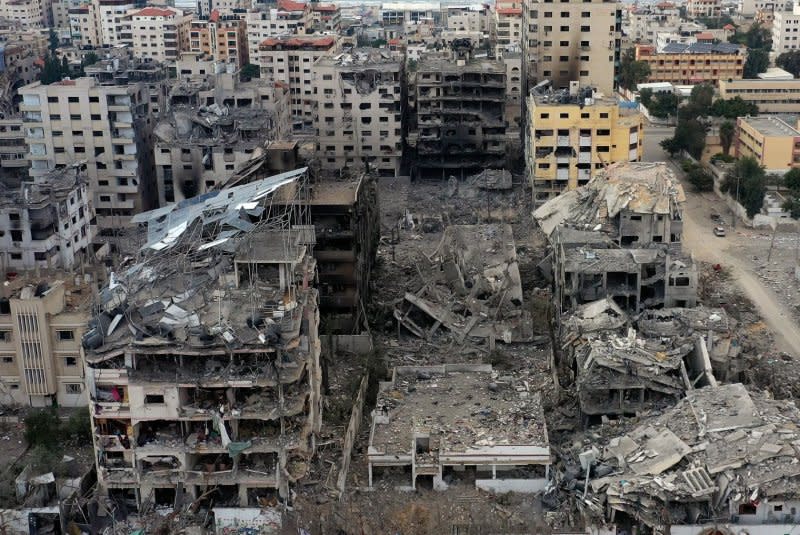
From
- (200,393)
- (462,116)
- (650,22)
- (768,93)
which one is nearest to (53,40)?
(650,22)

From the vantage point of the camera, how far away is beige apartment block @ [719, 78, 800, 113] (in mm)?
63469

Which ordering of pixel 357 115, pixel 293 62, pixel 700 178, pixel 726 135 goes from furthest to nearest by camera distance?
pixel 293 62 → pixel 726 135 → pixel 357 115 → pixel 700 178

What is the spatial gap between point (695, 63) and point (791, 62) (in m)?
9.63

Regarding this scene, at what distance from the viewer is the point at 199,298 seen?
75.8 feet

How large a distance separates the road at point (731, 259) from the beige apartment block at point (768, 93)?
1438cm

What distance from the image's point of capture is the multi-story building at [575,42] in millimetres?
49344

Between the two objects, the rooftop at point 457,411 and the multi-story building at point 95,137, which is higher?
the multi-story building at point 95,137

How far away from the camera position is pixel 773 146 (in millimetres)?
49125

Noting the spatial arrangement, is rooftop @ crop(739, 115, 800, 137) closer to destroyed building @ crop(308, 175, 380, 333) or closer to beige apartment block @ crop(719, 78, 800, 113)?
beige apartment block @ crop(719, 78, 800, 113)

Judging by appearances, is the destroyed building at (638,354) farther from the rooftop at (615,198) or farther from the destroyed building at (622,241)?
the rooftop at (615,198)

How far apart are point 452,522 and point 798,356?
13635 millimetres

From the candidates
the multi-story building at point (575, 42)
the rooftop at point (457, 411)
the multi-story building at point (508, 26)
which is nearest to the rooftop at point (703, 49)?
the multi-story building at point (508, 26)

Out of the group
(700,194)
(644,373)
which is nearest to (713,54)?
(700,194)

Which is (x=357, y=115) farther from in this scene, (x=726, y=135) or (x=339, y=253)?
(x=339, y=253)
